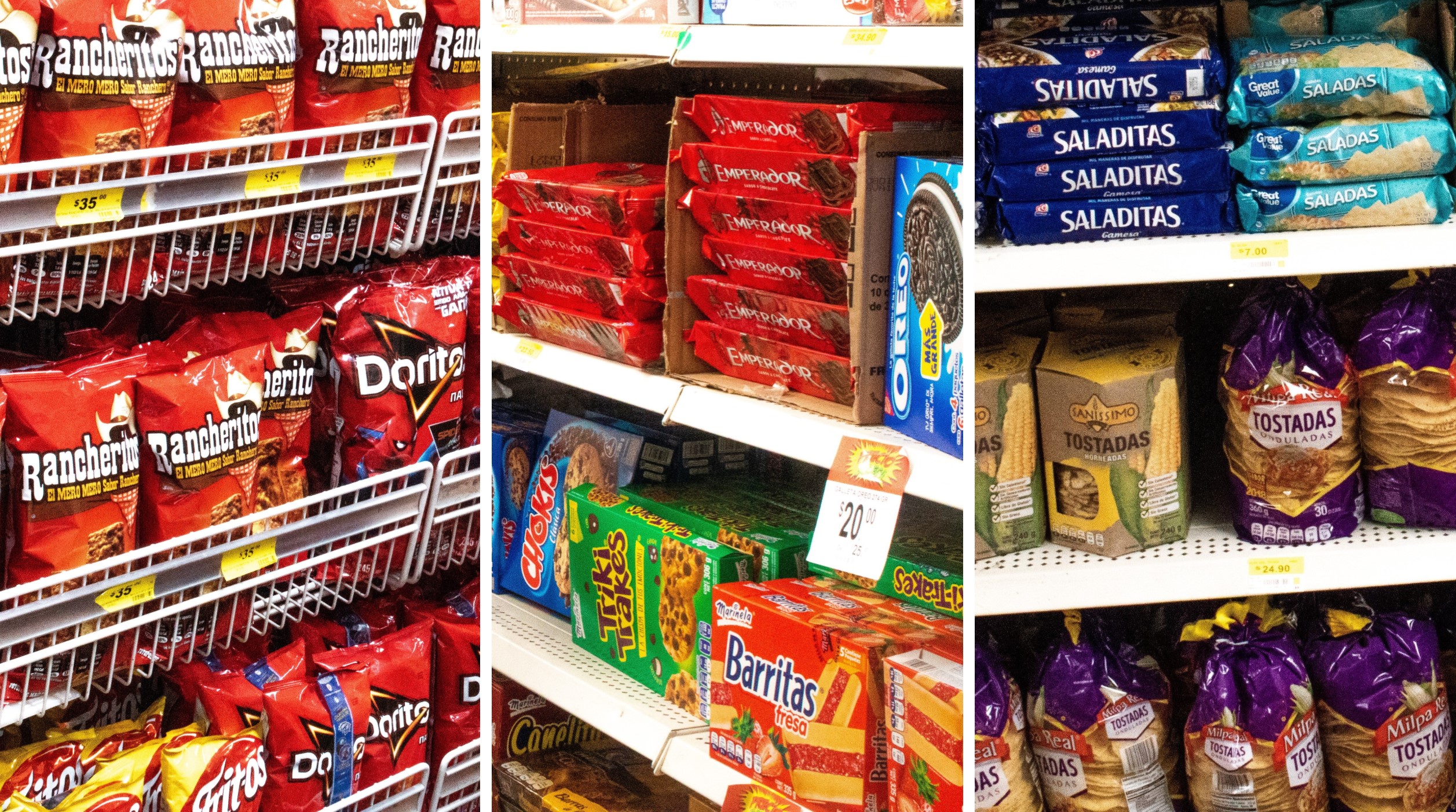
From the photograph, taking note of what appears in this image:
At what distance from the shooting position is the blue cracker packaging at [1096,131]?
5.69ft

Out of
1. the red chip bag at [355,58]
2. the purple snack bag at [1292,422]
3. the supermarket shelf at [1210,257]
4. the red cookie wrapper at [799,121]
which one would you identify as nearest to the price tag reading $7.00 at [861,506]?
the supermarket shelf at [1210,257]

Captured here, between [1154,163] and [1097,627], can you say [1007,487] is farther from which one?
[1154,163]

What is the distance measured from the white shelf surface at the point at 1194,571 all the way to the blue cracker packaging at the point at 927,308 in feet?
0.91

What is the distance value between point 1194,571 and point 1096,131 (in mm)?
549

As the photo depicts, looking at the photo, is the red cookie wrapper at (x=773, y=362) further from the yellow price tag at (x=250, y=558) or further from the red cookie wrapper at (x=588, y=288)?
the yellow price tag at (x=250, y=558)

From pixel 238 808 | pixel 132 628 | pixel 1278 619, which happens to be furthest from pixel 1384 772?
pixel 132 628

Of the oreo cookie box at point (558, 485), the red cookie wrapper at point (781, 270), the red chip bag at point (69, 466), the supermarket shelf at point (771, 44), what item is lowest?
the oreo cookie box at point (558, 485)

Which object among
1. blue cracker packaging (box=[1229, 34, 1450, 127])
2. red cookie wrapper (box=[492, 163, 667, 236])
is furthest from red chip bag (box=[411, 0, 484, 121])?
blue cracker packaging (box=[1229, 34, 1450, 127])

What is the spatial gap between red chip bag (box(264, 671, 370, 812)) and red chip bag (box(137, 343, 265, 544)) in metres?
0.26

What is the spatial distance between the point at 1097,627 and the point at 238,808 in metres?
1.14

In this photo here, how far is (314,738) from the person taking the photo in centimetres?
195

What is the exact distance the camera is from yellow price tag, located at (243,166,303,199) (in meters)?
1.76

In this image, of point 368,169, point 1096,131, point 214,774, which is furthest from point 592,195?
point 214,774

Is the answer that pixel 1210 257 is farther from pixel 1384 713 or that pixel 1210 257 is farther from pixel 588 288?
pixel 588 288
